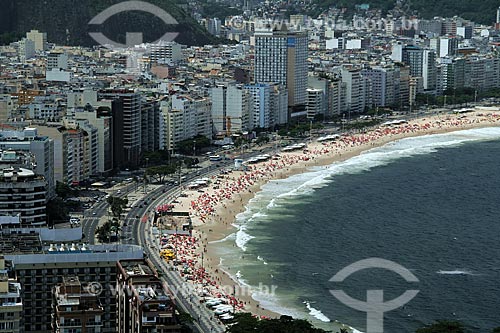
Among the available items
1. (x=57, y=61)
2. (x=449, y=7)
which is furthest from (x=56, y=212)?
(x=449, y=7)

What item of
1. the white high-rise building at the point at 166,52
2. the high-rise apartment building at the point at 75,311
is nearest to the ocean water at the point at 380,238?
the high-rise apartment building at the point at 75,311

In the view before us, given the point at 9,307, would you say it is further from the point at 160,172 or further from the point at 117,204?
the point at 160,172

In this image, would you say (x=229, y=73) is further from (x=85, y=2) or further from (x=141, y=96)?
(x=85, y=2)

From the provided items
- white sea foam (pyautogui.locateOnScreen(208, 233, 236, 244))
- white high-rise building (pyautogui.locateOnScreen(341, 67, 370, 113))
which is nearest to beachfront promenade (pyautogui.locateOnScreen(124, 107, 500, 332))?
white sea foam (pyautogui.locateOnScreen(208, 233, 236, 244))

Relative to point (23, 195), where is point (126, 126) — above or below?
above

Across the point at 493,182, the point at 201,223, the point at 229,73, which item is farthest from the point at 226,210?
the point at 229,73

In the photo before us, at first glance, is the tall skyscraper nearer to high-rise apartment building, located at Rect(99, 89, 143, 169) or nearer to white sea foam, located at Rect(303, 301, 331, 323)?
high-rise apartment building, located at Rect(99, 89, 143, 169)
